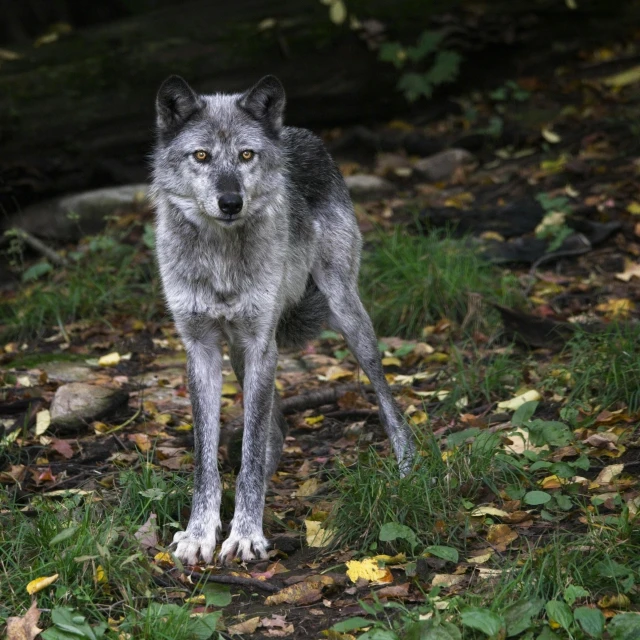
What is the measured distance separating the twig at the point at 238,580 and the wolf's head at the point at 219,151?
1.67m

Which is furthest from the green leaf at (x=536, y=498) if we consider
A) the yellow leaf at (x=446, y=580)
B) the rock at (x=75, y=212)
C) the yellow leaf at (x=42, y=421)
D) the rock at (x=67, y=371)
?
the rock at (x=75, y=212)

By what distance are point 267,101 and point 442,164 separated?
5.63 metres

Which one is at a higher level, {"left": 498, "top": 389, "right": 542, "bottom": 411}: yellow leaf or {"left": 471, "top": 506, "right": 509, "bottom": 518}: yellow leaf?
{"left": 471, "top": 506, "right": 509, "bottom": 518}: yellow leaf

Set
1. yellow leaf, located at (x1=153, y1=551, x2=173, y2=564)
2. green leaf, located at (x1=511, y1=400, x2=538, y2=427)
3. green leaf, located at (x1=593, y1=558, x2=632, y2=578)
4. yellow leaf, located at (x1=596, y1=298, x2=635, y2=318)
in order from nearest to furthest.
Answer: green leaf, located at (x1=593, y1=558, x2=632, y2=578)
yellow leaf, located at (x1=153, y1=551, x2=173, y2=564)
green leaf, located at (x1=511, y1=400, x2=538, y2=427)
yellow leaf, located at (x1=596, y1=298, x2=635, y2=318)

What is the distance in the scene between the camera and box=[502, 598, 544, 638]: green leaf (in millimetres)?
3334

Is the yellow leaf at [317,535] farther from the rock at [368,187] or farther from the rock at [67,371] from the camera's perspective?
→ the rock at [368,187]

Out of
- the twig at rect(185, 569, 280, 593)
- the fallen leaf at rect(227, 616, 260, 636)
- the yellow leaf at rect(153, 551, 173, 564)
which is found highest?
the fallen leaf at rect(227, 616, 260, 636)

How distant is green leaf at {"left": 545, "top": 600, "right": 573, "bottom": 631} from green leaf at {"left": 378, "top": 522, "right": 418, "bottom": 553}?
0.81m

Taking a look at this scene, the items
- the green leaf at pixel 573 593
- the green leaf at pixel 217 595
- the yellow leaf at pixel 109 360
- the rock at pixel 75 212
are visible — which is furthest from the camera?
the rock at pixel 75 212

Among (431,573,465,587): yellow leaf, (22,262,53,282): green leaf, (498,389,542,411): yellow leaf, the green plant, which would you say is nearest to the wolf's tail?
(498,389,542,411): yellow leaf

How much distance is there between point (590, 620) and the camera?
330 centimetres

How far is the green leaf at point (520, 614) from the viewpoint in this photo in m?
3.33

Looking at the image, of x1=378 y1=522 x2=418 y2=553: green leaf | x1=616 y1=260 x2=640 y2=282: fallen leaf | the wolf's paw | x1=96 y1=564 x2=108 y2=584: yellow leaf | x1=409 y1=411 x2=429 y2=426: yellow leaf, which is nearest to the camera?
x1=96 y1=564 x2=108 y2=584: yellow leaf

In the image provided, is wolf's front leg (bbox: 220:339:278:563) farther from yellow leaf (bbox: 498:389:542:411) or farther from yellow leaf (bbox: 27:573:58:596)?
yellow leaf (bbox: 498:389:542:411)
